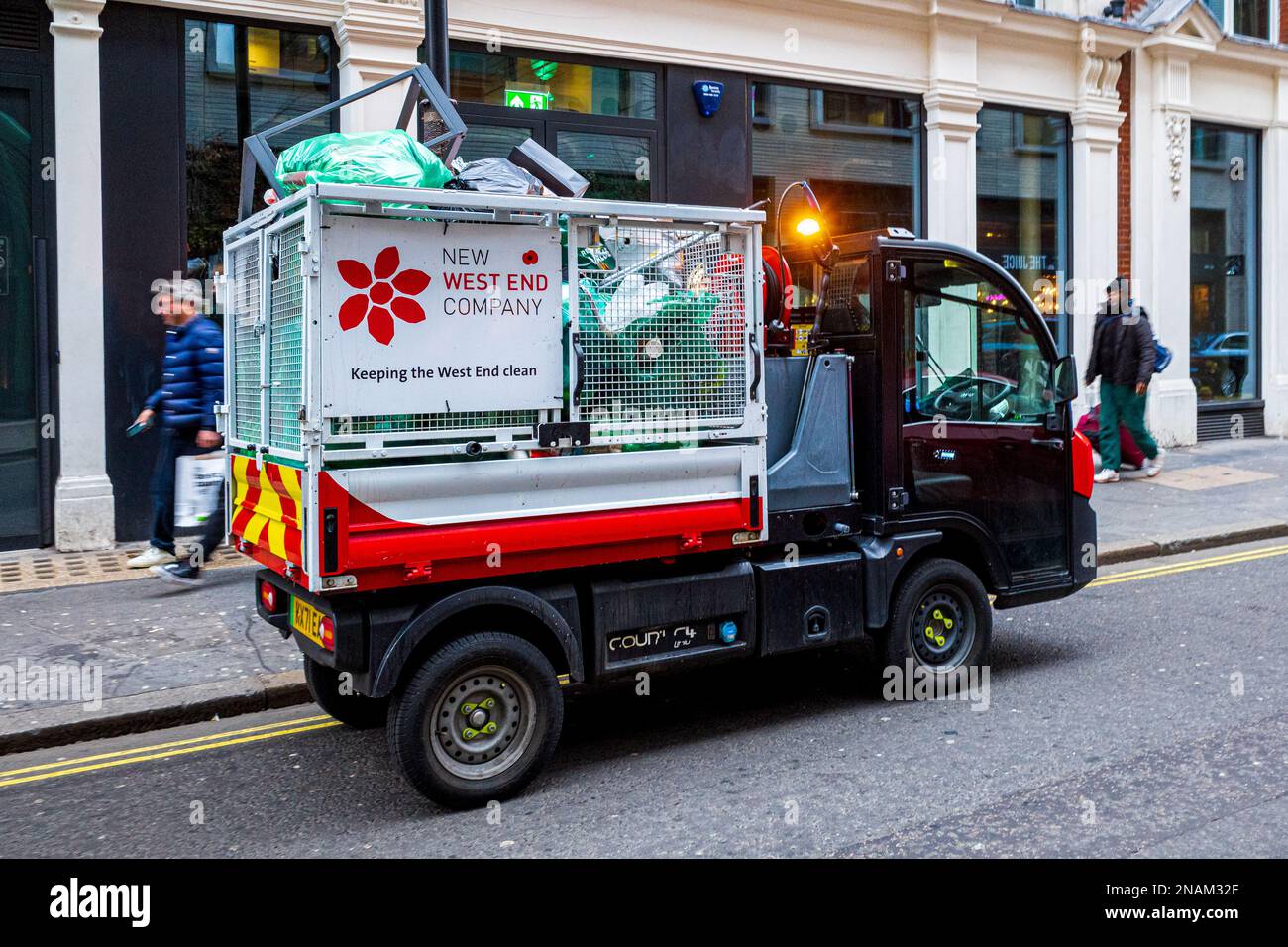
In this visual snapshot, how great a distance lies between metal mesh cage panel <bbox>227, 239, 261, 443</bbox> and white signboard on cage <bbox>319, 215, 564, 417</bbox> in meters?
0.87

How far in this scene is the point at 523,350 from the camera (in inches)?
188

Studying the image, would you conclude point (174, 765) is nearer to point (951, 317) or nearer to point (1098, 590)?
point (951, 317)

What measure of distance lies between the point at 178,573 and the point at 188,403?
1.18m

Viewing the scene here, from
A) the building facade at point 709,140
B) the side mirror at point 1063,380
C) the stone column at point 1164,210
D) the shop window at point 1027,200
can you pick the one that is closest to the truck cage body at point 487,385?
the side mirror at point 1063,380

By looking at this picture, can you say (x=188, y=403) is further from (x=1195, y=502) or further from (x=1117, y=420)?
(x=1117, y=420)

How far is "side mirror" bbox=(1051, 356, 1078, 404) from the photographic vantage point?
20.6 ft

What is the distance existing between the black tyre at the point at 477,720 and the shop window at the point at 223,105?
20.4 ft

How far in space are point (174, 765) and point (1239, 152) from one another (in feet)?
53.4

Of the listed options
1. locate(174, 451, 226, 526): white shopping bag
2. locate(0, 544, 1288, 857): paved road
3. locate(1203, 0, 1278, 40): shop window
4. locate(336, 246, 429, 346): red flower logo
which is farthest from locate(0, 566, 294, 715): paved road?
locate(1203, 0, 1278, 40): shop window

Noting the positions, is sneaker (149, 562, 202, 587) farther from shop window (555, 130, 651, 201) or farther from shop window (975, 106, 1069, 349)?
shop window (975, 106, 1069, 349)

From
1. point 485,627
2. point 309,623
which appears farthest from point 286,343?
point 485,627

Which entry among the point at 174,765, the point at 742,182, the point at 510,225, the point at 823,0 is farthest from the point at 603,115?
the point at 174,765

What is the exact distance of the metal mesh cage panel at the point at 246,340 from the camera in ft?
17.1

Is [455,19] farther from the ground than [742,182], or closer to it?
farther from the ground
